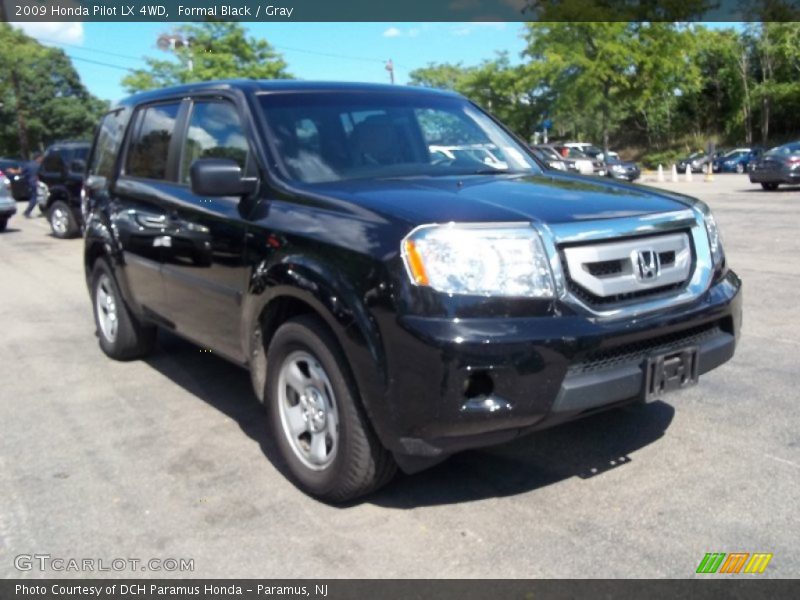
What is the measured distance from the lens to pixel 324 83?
4547mm

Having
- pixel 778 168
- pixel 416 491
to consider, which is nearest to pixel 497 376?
pixel 416 491

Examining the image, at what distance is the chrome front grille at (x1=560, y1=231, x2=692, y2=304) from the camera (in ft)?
10.2

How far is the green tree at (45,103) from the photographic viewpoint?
58.4m

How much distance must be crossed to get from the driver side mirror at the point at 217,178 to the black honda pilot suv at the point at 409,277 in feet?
0.03

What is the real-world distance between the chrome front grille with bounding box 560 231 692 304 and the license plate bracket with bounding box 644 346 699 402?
0.27 metres

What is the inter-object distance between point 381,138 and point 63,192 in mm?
12725

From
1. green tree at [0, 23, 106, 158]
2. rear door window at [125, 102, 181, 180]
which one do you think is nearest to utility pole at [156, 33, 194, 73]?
green tree at [0, 23, 106, 158]

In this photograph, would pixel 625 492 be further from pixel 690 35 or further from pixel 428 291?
pixel 690 35

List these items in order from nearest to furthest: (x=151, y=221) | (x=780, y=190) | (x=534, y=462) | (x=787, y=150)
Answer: (x=534, y=462) → (x=151, y=221) → (x=787, y=150) → (x=780, y=190)

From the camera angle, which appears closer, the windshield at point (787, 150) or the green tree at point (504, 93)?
the windshield at point (787, 150)

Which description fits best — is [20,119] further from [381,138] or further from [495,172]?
[495,172]

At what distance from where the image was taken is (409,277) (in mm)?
2994

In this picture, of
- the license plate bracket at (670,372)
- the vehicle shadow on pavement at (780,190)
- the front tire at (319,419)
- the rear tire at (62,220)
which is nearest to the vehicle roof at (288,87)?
the front tire at (319,419)

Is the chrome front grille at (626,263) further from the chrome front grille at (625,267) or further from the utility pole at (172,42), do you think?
the utility pole at (172,42)
